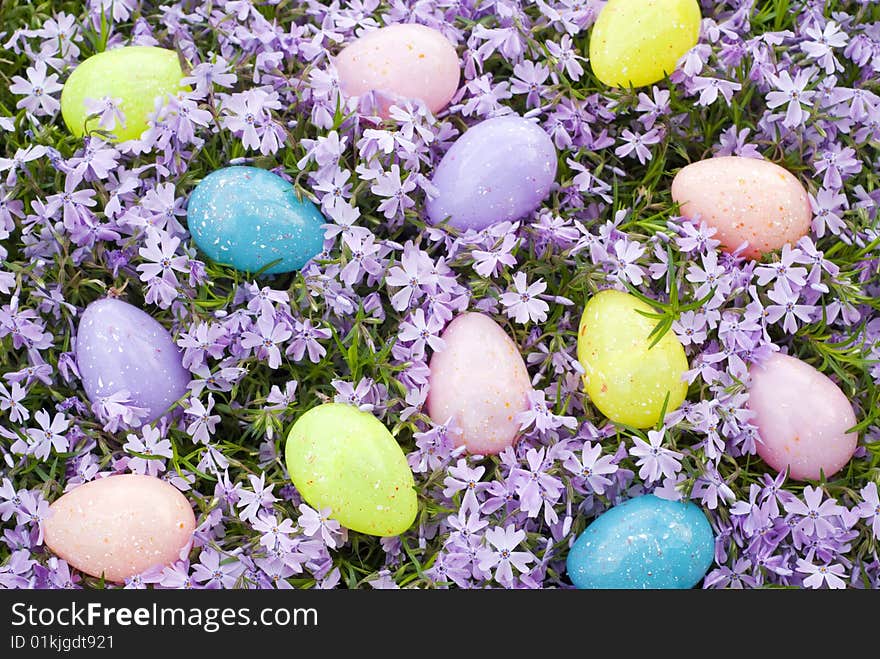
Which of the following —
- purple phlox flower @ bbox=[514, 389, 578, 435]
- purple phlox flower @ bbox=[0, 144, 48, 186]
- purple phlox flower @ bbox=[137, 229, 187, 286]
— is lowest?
purple phlox flower @ bbox=[514, 389, 578, 435]

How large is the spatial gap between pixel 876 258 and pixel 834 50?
0.42 metres

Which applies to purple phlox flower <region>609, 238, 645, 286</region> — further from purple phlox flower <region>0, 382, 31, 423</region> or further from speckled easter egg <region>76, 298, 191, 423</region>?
purple phlox flower <region>0, 382, 31, 423</region>

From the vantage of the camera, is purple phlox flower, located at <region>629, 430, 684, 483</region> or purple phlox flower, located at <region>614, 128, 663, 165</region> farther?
purple phlox flower, located at <region>614, 128, 663, 165</region>

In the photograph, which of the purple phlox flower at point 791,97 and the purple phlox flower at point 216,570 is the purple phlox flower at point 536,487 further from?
the purple phlox flower at point 791,97

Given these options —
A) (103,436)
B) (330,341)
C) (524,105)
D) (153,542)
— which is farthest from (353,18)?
(153,542)

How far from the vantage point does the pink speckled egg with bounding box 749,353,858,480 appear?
1549 millimetres

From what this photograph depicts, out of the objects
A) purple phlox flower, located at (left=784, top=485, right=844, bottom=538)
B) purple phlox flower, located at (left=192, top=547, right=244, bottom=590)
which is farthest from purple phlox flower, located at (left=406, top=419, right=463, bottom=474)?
purple phlox flower, located at (left=784, top=485, right=844, bottom=538)

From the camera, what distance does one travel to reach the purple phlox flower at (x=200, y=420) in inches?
61.4

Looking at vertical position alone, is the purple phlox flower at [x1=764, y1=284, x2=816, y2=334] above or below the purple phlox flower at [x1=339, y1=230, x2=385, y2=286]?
below

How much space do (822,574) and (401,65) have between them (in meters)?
1.06

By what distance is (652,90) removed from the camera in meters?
1.76

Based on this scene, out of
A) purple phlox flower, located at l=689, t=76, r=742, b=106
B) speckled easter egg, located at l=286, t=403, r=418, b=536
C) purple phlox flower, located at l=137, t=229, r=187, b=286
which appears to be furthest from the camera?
purple phlox flower, located at l=689, t=76, r=742, b=106

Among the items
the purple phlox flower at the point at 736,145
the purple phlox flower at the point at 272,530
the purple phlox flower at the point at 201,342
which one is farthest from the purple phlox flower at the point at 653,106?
the purple phlox flower at the point at 272,530

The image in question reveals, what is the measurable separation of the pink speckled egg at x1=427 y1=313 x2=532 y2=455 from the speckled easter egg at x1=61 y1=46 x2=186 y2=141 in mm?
640
